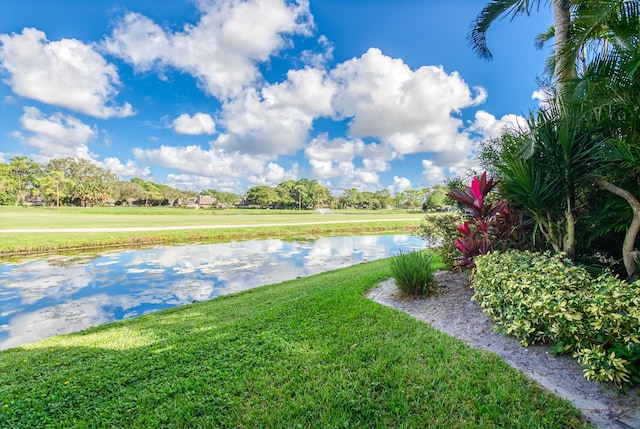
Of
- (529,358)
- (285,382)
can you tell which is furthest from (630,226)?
(285,382)

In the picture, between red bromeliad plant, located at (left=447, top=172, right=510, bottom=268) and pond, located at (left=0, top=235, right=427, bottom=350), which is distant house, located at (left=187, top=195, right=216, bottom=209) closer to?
pond, located at (left=0, top=235, right=427, bottom=350)

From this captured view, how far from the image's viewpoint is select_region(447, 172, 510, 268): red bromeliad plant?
477cm

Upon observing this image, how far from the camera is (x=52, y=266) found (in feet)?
37.9

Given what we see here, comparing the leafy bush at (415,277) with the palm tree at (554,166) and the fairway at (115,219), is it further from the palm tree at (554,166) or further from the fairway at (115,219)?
the fairway at (115,219)

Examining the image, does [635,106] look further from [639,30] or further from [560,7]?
[560,7]

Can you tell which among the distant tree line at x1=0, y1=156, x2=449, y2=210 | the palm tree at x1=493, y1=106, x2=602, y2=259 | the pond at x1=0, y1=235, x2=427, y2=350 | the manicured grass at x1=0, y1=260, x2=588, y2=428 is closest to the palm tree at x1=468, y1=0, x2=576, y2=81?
the palm tree at x1=493, y1=106, x2=602, y2=259

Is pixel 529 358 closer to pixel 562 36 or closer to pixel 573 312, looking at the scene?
pixel 573 312

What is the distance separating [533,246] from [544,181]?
1.25 metres

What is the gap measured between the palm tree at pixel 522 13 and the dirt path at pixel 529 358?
364cm

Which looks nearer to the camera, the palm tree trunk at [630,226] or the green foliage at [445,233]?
the palm tree trunk at [630,226]

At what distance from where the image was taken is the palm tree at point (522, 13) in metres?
5.01

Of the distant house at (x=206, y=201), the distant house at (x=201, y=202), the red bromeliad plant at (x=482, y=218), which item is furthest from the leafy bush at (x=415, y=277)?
the distant house at (x=206, y=201)

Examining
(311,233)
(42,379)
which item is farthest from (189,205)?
(42,379)

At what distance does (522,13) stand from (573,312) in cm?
671
